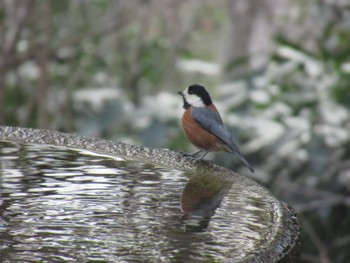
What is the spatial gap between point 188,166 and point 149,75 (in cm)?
421

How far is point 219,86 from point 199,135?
2.35 meters

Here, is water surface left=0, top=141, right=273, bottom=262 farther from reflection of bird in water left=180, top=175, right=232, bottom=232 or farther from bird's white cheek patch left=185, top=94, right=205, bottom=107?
bird's white cheek patch left=185, top=94, right=205, bottom=107

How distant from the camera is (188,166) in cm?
243

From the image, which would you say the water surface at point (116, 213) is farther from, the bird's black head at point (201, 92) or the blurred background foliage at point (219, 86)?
the blurred background foliage at point (219, 86)

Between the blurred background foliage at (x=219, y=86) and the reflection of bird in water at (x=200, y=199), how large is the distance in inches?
100.0

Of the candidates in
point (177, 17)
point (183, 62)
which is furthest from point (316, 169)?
point (177, 17)

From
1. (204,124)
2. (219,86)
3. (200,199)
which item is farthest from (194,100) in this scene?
(219,86)

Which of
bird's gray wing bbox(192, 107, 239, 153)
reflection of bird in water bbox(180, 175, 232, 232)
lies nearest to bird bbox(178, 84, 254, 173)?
bird's gray wing bbox(192, 107, 239, 153)

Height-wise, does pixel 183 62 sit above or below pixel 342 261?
above

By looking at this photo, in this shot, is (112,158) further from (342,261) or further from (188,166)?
(342,261)

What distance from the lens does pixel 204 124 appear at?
3176 millimetres

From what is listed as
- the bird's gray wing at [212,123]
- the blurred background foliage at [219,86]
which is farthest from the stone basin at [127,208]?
the blurred background foliage at [219,86]

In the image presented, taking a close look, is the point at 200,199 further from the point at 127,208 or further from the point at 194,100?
the point at 194,100

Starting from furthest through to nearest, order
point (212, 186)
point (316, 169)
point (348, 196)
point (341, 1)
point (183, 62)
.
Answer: point (183, 62)
point (341, 1)
point (348, 196)
point (316, 169)
point (212, 186)
